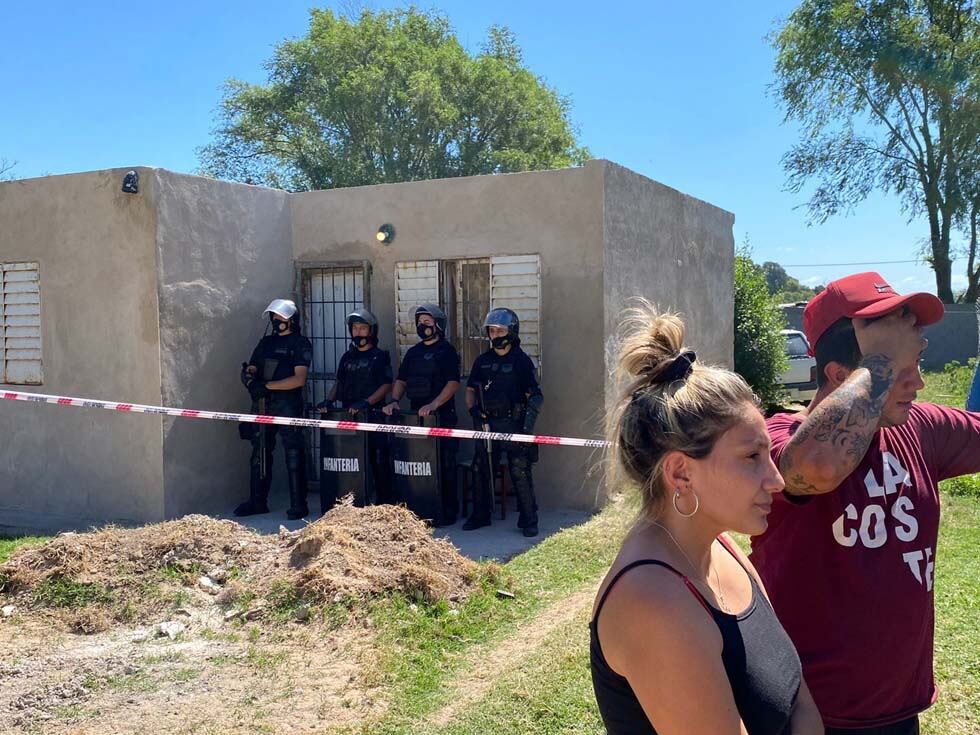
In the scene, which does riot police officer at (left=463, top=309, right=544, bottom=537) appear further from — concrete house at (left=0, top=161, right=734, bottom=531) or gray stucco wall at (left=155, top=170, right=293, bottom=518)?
gray stucco wall at (left=155, top=170, right=293, bottom=518)

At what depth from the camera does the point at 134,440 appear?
811 centimetres

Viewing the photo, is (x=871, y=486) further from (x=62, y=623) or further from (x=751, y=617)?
(x=62, y=623)

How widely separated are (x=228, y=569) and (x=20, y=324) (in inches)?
193

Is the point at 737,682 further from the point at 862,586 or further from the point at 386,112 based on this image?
the point at 386,112

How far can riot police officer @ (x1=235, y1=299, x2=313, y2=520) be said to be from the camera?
832 cm

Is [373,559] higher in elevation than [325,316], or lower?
lower

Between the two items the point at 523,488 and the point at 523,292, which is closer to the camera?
the point at 523,488

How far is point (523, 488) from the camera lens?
→ 24.9ft

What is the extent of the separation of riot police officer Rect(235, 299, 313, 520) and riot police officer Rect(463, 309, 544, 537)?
183 cm

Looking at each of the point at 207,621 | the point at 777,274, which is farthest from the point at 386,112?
the point at 777,274

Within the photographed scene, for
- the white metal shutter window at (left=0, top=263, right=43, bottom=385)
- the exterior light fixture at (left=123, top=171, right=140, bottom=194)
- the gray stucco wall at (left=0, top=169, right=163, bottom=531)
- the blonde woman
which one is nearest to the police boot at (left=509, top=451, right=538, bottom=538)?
the gray stucco wall at (left=0, top=169, right=163, bottom=531)

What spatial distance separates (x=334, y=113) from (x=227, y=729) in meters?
24.8

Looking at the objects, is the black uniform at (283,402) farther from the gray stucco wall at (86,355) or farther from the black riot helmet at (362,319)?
the gray stucco wall at (86,355)

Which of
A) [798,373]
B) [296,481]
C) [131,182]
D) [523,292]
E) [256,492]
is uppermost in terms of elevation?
[131,182]
